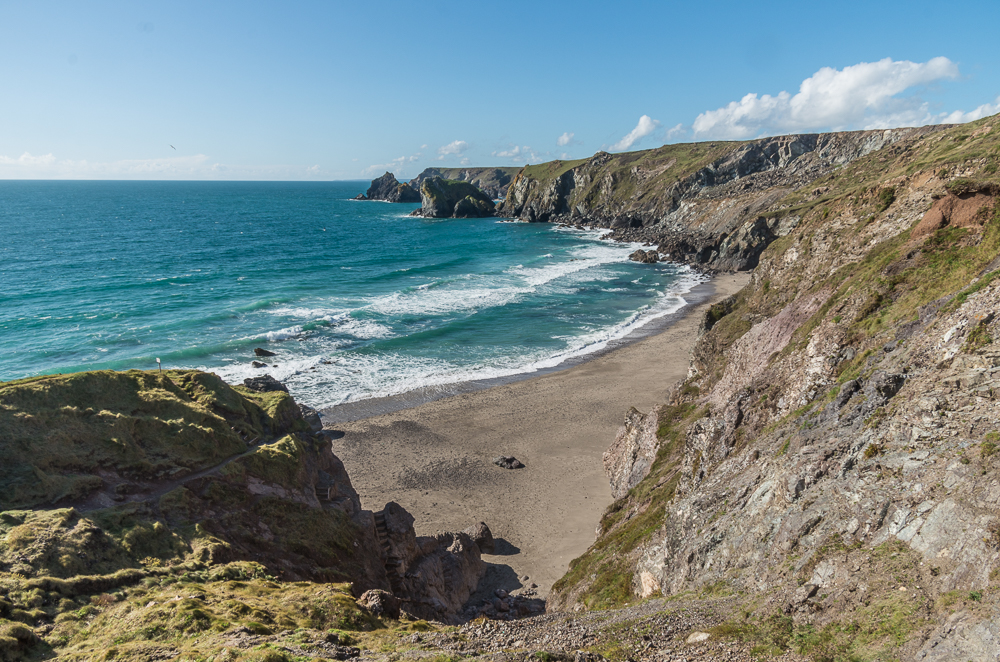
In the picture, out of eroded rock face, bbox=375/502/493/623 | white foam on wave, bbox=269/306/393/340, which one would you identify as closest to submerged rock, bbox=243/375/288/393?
eroded rock face, bbox=375/502/493/623

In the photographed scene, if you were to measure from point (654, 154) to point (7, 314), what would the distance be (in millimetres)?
135738

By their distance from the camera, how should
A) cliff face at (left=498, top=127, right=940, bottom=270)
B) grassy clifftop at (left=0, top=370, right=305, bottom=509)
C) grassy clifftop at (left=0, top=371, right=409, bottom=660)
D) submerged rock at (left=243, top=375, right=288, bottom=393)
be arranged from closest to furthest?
grassy clifftop at (left=0, top=371, right=409, bottom=660)
grassy clifftop at (left=0, top=370, right=305, bottom=509)
submerged rock at (left=243, top=375, right=288, bottom=393)
cliff face at (left=498, top=127, right=940, bottom=270)

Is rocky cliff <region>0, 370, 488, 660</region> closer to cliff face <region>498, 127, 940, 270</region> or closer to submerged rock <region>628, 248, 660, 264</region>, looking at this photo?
cliff face <region>498, 127, 940, 270</region>

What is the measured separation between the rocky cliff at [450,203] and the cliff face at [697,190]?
6.79 m

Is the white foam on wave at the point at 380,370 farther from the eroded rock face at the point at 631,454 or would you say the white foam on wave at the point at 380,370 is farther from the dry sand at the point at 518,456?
the eroded rock face at the point at 631,454

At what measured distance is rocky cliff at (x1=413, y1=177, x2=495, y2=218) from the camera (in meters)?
159

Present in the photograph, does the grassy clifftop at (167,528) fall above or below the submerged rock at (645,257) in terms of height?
below

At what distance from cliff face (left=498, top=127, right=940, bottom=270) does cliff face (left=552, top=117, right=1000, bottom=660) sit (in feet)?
166

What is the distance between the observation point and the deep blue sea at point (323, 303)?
4118cm

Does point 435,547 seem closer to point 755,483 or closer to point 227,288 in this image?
point 755,483

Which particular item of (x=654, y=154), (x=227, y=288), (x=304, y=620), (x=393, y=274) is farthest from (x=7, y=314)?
(x=654, y=154)

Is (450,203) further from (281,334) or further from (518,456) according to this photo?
(518,456)

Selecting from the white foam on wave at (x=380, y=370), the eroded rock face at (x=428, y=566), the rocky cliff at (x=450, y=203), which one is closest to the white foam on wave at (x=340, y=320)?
the white foam on wave at (x=380, y=370)

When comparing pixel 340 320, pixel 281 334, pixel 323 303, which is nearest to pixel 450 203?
pixel 323 303
